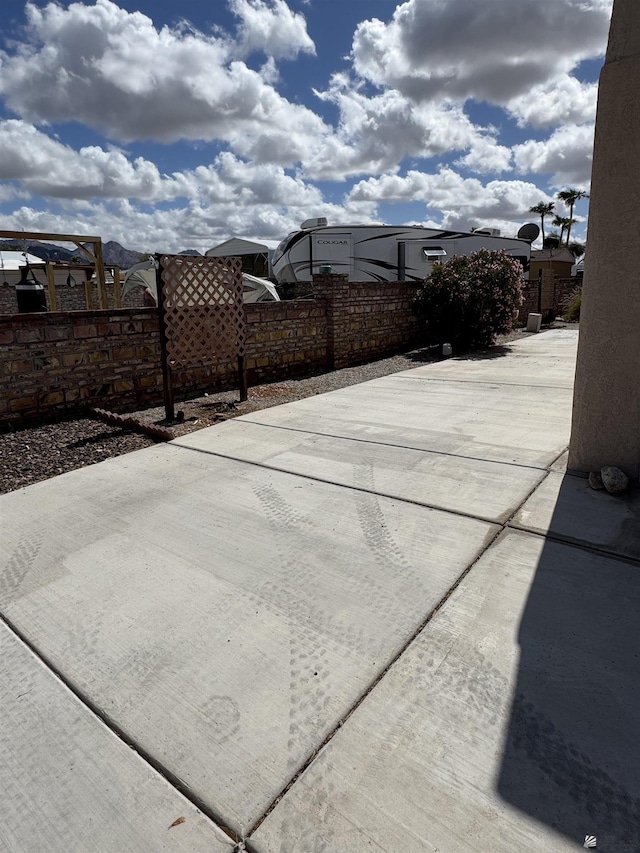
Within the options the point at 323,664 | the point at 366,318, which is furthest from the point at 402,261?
the point at 323,664

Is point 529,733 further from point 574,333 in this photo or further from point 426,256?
point 426,256

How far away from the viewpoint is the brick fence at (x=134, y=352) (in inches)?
218

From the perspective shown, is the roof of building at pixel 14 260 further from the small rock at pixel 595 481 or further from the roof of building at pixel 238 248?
the small rock at pixel 595 481

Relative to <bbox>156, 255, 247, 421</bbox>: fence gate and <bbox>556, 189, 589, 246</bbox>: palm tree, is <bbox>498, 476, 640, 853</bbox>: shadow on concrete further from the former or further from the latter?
<bbox>556, 189, 589, 246</bbox>: palm tree

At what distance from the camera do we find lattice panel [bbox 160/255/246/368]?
19.5 ft

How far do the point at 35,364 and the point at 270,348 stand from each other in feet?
11.4

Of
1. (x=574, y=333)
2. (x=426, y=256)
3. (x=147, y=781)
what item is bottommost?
(x=147, y=781)

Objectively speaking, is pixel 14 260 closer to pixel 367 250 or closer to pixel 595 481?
pixel 367 250

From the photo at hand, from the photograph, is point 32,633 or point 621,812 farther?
point 32,633

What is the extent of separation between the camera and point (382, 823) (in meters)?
1.46

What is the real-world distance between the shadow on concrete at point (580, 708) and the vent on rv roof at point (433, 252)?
55.1ft

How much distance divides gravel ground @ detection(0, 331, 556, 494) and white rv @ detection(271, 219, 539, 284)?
34.8 ft

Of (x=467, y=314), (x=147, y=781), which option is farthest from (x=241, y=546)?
(x=467, y=314)

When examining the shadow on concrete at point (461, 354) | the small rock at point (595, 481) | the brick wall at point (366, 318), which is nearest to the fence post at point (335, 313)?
the brick wall at point (366, 318)
